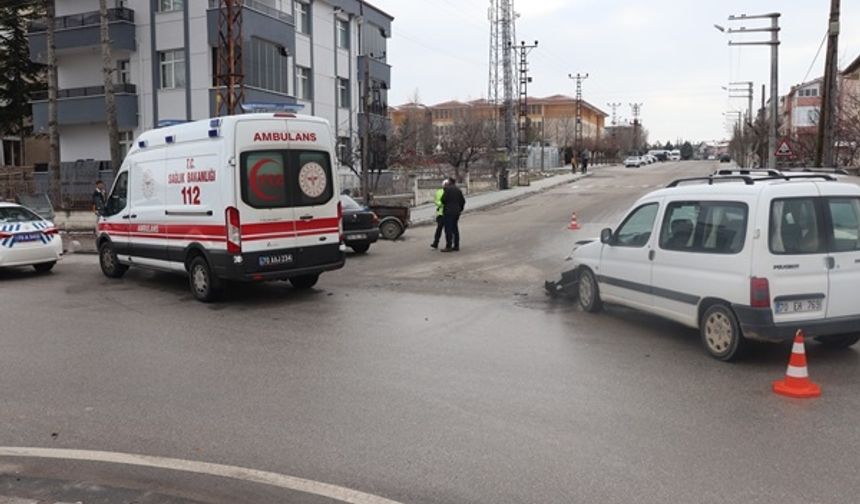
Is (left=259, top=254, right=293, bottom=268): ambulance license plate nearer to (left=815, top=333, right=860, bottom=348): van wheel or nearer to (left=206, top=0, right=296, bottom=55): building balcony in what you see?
(left=815, top=333, right=860, bottom=348): van wheel

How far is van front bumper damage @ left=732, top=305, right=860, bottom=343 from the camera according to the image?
6887 millimetres

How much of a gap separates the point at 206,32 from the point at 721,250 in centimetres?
2897

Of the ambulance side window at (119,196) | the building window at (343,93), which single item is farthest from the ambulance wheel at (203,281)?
the building window at (343,93)

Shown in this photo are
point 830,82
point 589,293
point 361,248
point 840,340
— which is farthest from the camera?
point 830,82

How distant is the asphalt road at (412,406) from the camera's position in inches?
177

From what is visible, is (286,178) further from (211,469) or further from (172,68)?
(172,68)

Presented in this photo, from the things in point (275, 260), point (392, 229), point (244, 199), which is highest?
point (244, 199)

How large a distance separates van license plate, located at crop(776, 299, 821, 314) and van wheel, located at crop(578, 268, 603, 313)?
2984mm

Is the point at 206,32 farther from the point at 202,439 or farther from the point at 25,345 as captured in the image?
the point at 202,439

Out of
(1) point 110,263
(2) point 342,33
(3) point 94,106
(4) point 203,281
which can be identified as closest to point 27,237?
(1) point 110,263

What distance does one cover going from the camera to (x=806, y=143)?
142 feet

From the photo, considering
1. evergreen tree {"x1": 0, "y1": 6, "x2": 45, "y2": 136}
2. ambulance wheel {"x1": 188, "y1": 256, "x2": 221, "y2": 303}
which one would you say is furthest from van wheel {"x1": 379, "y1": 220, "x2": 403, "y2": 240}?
evergreen tree {"x1": 0, "y1": 6, "x2": 45, "y2": 136}

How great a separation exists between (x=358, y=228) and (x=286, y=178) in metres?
6.62

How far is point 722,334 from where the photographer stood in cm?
734
